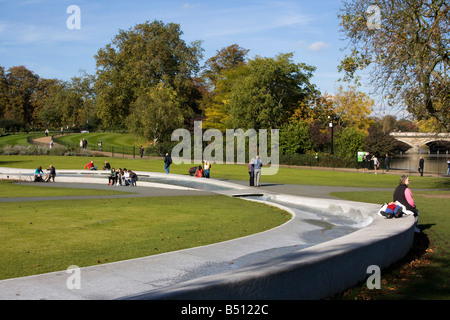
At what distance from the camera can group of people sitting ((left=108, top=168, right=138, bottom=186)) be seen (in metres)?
27.6

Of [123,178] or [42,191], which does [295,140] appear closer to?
[123,178]

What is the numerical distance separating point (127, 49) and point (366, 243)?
6959 cm

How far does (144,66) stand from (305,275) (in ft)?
219

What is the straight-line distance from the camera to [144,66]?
228 ft

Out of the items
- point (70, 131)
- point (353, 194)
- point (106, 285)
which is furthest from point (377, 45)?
point (70, 131)

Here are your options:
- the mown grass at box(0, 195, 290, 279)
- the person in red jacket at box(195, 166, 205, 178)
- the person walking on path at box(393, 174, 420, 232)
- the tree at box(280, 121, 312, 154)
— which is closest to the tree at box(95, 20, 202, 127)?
the tree at box(280, 121, 312, 154)

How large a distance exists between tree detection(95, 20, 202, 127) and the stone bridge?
109 feet

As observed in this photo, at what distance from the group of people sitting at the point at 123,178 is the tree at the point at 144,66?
136 feet

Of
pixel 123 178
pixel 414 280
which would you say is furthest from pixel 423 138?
pixel 414 280

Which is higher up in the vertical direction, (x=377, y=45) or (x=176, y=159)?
(x=377, y=45)

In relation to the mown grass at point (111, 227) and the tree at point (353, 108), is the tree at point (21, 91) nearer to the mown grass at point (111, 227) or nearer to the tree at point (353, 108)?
the tree at point (353, 108)
